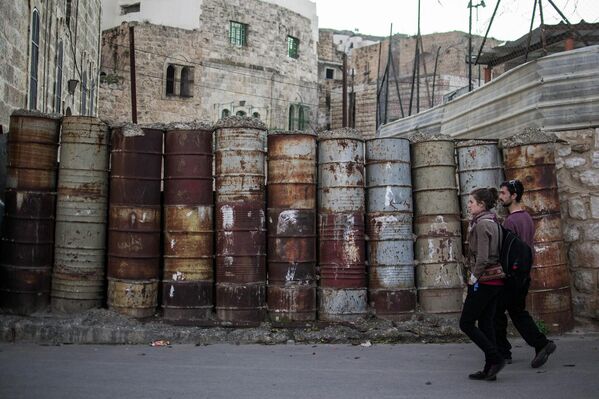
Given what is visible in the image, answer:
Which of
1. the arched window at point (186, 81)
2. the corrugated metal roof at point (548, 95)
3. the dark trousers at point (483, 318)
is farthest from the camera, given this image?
the arched window at point (186, 81)

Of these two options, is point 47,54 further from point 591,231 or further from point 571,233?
point 591,231

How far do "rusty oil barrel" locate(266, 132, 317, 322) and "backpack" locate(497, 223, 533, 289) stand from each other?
207 centimetres

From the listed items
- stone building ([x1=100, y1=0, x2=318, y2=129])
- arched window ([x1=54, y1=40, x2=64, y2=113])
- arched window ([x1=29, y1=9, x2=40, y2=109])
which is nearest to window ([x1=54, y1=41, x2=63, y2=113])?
arched window ([x1=54, y1=40, x2=64, y2=113])

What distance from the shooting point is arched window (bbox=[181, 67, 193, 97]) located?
1252 inches

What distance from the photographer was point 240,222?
606 cm

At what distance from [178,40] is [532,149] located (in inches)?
1090

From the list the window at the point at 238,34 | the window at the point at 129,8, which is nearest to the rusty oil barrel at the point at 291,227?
the window at the point at 238,34

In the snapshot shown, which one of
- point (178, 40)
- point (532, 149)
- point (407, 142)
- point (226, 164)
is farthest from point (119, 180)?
point (178, 40)

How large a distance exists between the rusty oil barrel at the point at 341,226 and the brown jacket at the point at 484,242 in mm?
1729

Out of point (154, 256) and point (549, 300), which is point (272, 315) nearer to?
point (154, 256)

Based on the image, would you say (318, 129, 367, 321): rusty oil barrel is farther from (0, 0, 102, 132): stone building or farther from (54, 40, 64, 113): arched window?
(54, 40, 64, 113): arched window

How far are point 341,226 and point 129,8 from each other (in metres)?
29.5

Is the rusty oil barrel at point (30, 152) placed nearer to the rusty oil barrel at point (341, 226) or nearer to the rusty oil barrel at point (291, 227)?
the rusty oil barrel at point (291, 227)

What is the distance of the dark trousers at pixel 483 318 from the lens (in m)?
4.41
